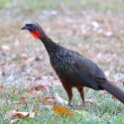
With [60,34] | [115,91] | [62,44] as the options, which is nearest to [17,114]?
[115,91]

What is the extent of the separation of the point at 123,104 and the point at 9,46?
5715 millimetres

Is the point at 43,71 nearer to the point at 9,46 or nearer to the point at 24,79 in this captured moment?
the point at 24,79

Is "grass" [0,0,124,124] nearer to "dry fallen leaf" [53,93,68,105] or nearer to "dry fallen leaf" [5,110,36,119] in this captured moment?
"dry fallen leaf" [5,110,36,119]

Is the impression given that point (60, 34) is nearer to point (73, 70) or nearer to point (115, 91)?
point (73, 70)

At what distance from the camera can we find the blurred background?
8.31 meters

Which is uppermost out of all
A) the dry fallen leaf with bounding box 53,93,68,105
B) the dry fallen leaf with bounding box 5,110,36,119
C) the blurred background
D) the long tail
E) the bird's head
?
the blurred background

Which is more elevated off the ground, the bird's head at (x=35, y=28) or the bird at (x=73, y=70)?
the bird's head at (x=35, y=28)

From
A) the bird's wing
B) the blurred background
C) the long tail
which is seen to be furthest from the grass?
the bird's wing

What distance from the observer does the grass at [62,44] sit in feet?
14.7

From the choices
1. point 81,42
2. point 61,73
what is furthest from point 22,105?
point 81,42

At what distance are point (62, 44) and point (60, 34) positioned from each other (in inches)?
45.6

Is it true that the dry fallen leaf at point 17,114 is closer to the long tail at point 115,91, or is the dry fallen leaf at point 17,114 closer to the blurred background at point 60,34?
the long tail at point 115,91

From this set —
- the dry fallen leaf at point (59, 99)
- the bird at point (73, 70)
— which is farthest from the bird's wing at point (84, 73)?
the dry fallen leaf at point (59, 99)

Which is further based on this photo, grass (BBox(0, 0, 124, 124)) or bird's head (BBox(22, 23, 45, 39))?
bird's head (BBox(22, 23, 45, 39))
